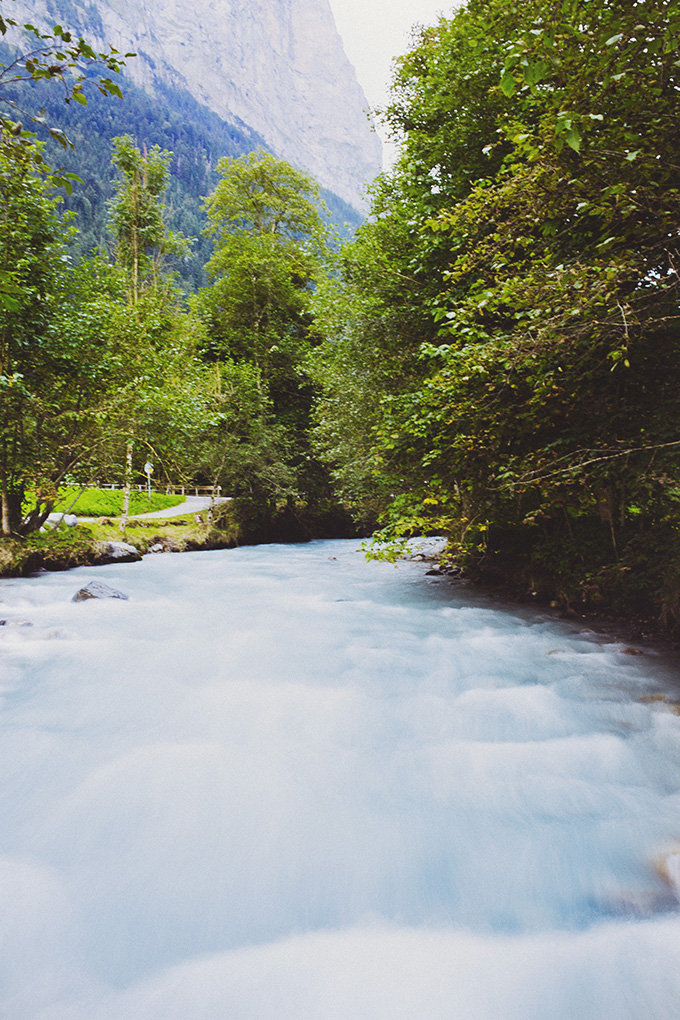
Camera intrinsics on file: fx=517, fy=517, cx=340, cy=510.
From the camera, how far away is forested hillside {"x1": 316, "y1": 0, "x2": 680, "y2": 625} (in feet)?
12.0

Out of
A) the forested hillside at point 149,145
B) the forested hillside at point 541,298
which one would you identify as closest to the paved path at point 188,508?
the forested hillside at point 541,298

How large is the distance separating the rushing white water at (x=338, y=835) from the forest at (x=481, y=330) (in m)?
2.21

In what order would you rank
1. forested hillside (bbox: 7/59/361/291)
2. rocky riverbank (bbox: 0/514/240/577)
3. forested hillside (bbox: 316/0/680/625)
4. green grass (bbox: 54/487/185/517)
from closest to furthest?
forested hillside (bbox: 316/0/680/625) → rocky riverbank (bbox: 0/514/240/577) → green grass (bbox: 54/487/185/517) → forested hillside (bbox: 7/59/361/291)

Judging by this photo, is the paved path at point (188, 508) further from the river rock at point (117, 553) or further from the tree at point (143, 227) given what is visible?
the river rock at point (117, 553)

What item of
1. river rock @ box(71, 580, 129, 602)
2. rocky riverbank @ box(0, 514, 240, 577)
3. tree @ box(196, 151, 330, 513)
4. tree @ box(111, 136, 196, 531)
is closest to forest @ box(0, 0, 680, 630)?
rocky riverbank @ box(0, 514, 240, 577)

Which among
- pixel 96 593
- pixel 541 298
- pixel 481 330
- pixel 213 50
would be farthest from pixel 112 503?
pixel 213 50

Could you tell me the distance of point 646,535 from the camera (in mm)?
5918

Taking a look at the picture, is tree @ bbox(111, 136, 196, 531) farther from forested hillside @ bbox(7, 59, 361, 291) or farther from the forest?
forested hillside @ bbox(7, 59, 361, 291)

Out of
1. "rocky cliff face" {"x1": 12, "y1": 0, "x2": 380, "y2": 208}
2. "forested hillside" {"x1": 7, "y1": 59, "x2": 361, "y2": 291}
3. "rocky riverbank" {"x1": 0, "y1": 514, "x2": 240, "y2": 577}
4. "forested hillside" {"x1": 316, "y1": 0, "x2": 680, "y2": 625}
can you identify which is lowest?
"rocky riverbank" {"x1": 0, "y1": 514, "x2": 240, "y2": 577}

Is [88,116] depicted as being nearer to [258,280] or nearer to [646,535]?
[258,280]

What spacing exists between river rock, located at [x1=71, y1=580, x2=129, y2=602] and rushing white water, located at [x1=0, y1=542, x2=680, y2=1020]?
8.01ft

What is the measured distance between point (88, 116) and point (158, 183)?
10906cm

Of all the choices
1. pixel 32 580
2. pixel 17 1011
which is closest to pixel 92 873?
pixel 17 1011

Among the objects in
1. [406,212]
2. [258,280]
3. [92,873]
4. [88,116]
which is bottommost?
[92,873]
